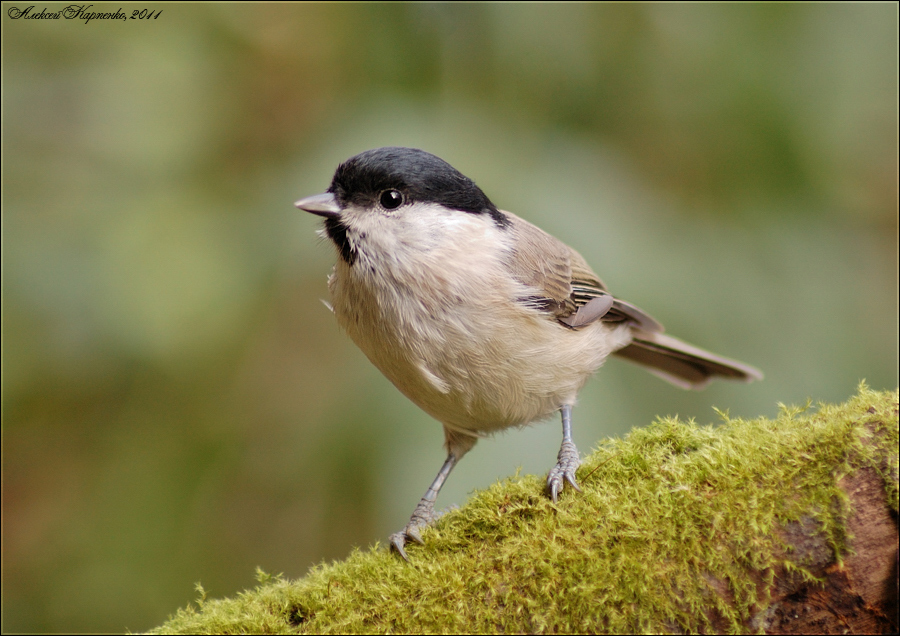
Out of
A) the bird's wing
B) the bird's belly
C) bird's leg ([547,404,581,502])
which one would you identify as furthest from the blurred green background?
the bird's belly

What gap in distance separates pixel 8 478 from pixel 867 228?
4373mm

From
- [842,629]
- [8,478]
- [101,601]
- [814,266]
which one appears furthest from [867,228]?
[8,478]

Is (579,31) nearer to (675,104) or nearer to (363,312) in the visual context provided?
(675,104)

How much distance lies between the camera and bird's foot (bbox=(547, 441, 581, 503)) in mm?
1835

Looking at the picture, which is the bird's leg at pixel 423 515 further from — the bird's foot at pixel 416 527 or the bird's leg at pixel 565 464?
the bird's leg at pixel 565 464

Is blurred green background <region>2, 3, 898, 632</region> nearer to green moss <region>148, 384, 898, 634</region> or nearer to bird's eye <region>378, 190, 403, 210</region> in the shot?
bird's eye <region>378, 190, 403, 210</region>

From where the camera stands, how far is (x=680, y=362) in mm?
3086

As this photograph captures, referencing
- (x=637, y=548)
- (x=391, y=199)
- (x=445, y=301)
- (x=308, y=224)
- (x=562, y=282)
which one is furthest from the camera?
(x=308, y=224)

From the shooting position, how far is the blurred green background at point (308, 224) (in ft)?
9.35

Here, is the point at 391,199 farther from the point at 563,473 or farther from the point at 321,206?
the point at 563,473

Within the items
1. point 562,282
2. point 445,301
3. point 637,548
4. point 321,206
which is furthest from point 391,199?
point 637,548

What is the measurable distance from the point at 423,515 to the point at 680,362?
1477 millimetres

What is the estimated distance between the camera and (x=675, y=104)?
10.6 ft

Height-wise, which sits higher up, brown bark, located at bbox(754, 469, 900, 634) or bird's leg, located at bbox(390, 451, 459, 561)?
brown bark, located at bbox(754, 469, 900, 634)
